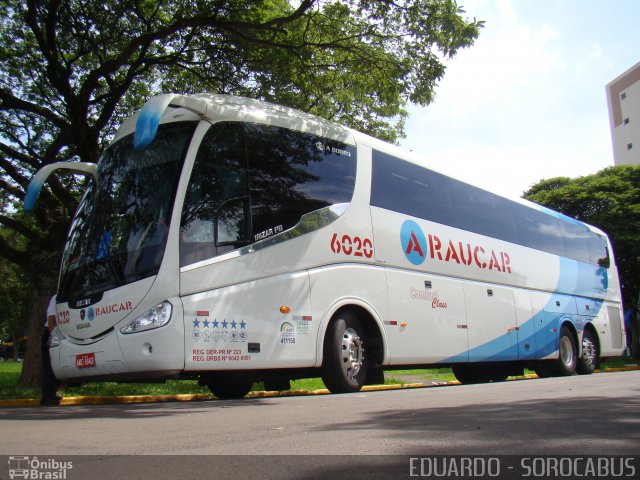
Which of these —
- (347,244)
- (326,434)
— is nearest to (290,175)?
(347,244)

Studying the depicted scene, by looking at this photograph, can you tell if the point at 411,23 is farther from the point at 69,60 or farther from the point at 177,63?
the point at 69,60

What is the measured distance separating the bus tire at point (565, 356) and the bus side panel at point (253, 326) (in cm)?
824

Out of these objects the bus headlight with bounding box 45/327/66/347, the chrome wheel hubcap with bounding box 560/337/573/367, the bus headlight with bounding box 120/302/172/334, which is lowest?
the chrome wheel hubcap with bounding box 560/337/573/367

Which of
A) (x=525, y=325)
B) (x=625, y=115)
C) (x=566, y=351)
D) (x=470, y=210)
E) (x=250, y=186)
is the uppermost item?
(x=625, y=115)

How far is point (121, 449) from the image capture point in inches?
156

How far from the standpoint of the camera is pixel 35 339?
12492 millimetres

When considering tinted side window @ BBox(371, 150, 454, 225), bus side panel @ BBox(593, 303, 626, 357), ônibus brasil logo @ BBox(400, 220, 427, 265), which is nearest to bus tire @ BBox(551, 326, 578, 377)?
bus side panel @ BBox(593, 303, 626, 357)

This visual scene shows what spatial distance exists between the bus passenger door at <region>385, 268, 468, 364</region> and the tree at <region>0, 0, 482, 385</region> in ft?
14.7

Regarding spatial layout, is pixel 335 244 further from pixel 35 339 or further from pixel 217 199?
pixel 35 339

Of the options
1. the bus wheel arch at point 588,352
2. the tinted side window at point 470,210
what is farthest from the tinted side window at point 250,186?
the bus wheel arch at point 588,352

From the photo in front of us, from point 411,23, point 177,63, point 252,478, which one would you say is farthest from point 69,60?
point 252,478

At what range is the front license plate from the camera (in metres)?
6.82

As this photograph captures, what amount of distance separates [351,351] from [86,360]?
3357 millimetres

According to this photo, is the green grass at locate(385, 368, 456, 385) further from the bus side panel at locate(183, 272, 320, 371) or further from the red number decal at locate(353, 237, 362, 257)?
the bus side panel at locate(183, 272, 320, 371)
